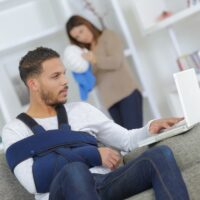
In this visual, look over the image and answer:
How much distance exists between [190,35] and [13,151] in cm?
251

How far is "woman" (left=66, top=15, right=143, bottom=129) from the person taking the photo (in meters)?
3.28

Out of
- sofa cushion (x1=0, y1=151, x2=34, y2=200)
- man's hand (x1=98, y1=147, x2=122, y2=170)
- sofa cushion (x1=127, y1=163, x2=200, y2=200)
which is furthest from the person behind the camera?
sofa cushion (x1=0, y1=151, x2=34, y2=200)

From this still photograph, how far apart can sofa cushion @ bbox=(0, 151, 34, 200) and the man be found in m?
0.15

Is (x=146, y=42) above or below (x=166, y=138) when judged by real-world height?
above

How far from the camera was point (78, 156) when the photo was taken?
5.78ft

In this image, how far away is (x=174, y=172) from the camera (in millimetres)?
1499

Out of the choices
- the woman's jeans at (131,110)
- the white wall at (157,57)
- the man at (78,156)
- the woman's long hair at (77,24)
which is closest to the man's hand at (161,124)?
the man at (78,156)

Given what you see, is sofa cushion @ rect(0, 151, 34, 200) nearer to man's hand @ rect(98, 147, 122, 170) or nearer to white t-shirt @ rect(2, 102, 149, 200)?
white t-shirt @ rect(2, 102, 149, 200)

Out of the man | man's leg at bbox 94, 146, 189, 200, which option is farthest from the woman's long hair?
man's leg at bbox 94, 146, 189, 200

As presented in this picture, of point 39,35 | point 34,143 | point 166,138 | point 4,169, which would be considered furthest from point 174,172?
point 39,35

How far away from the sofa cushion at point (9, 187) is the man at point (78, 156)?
0.49 feet

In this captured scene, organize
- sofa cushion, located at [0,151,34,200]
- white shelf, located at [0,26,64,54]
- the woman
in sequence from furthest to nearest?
white shelf, located at [0,26,64,54], the woman, sofa cushion, located at [0,151,34,200]

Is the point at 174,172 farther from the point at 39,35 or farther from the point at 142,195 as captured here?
the point at 39,35

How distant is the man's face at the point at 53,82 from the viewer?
6.27ft
